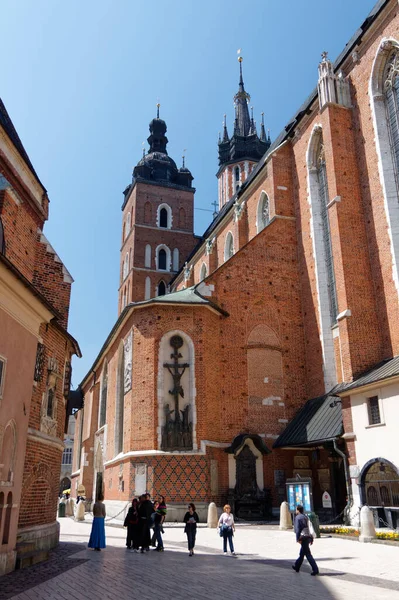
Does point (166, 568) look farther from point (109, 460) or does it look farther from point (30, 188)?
point (109, 460)

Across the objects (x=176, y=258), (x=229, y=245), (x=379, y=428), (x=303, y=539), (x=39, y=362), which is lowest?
(x=303, y=539)

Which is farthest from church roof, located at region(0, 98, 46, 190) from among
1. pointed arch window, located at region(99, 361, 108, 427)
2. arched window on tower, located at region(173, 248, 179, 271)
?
arched window on tower, located at region(173, 248, 179, 271)

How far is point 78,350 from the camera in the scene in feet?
47.0

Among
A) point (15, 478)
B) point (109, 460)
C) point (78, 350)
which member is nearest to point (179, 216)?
point (109, 460)

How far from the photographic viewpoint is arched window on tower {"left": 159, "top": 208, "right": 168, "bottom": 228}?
4534 cm

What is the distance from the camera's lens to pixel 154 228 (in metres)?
44.7

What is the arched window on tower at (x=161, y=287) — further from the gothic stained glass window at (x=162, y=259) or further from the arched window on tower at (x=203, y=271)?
the arched window on tower at (x=203, y=271)

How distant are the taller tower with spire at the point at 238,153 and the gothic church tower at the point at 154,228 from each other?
346 centimetres

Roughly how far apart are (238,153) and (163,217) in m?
9.75

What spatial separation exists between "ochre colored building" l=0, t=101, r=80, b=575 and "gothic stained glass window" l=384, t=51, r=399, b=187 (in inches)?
468

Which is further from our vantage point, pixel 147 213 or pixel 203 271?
pixel 147 213

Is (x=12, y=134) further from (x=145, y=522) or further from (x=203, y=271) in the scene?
(x=203, y=271)

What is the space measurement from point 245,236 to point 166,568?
20.9 metres

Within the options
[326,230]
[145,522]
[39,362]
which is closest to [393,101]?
[326,230]
